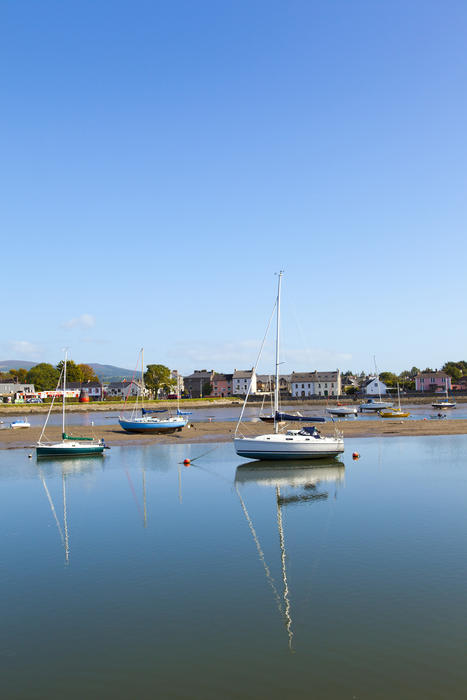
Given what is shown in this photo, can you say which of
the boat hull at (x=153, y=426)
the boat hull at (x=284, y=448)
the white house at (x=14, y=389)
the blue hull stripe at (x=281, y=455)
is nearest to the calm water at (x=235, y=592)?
the boat hull at (x=284, y=448)

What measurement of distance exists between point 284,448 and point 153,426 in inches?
1071

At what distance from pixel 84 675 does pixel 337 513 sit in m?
18.2

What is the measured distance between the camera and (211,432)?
231 ft

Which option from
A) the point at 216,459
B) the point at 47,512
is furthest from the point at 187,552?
the point at 216,459

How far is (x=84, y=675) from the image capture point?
13.2 meters

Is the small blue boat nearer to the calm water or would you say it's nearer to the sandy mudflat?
the sandy mudflat

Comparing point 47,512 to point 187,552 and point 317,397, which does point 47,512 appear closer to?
point 187,552

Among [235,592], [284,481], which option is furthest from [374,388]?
[235,592]

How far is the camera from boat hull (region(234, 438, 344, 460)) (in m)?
44.4

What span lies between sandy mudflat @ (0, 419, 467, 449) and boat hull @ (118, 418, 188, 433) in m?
0.79

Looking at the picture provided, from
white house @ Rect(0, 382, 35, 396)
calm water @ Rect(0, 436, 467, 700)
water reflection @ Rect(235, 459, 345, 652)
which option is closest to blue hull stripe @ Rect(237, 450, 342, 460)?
water reflection @ Rect(235, 459, 345, 652)

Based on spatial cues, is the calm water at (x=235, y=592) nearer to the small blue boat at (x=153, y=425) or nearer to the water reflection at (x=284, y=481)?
the water reflection at (x=284, y=481)

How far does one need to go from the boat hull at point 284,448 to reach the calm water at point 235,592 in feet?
26.5

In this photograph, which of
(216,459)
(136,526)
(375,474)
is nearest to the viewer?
(136,526)
